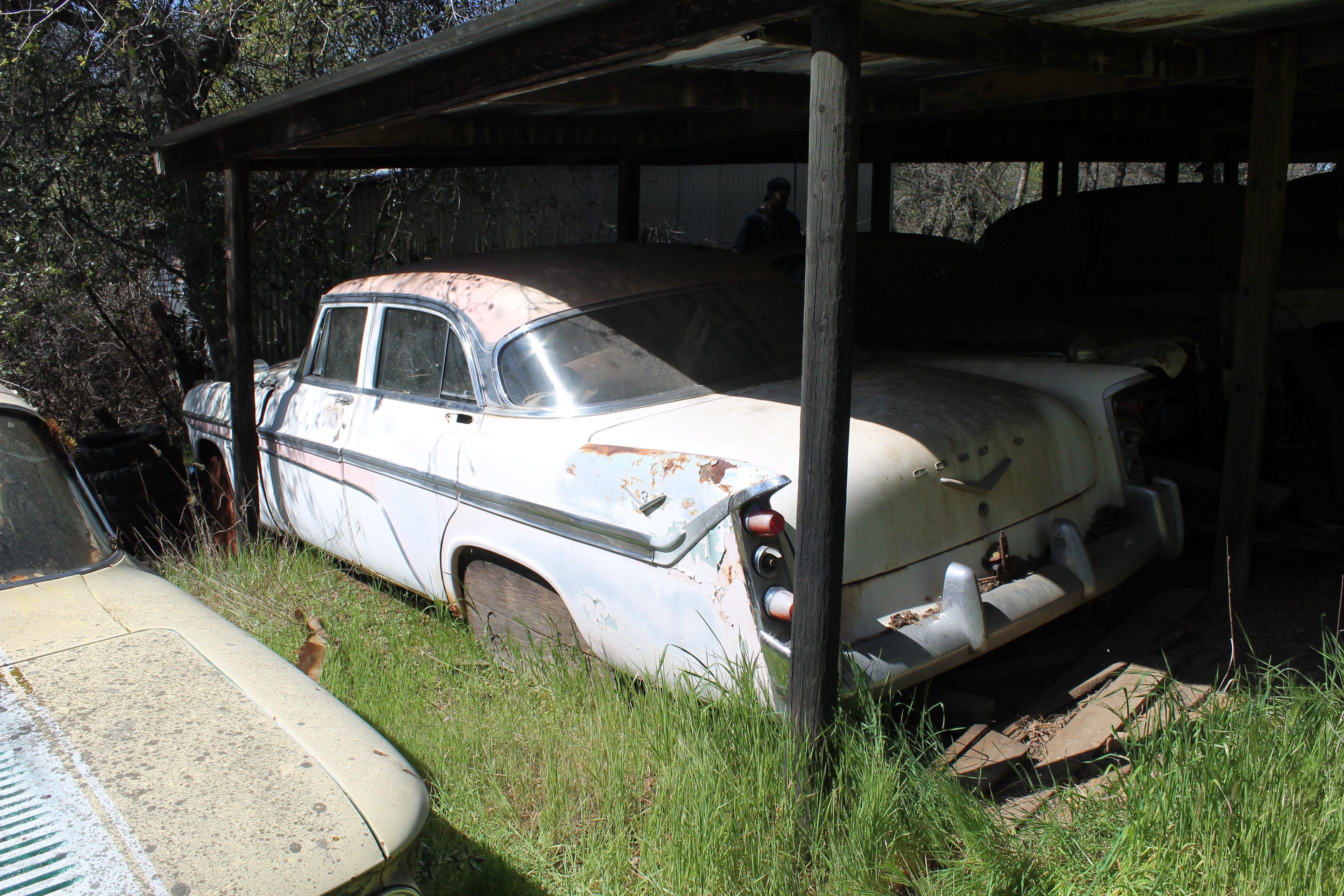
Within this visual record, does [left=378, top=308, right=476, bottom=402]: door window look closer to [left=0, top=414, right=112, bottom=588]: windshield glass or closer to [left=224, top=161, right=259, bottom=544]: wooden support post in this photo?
[left=224, top=161, right=259, bottom=544]: wooden support post

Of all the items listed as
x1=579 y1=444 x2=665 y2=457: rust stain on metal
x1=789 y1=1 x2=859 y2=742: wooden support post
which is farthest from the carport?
x1=579 y1=444 x2=665 y2=457: rust stain on metal

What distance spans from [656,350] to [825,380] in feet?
4.81

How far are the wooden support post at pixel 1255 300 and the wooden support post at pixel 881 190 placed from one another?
4738mm

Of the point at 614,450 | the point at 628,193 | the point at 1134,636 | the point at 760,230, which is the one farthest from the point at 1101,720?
the point at 760,230

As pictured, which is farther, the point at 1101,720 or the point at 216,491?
the point at 216,491

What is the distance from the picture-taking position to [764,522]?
2.81 m

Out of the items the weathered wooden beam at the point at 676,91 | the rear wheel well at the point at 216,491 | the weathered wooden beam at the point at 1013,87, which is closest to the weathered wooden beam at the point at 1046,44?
the weathered wooden beam at the point at 1013,87

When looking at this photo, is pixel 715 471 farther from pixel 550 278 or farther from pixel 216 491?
pixel 216 491

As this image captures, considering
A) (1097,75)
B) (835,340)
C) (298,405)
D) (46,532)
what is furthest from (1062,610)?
(298,405)

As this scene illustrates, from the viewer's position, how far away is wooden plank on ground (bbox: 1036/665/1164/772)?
3.16 metres

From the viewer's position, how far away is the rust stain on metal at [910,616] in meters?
3.07

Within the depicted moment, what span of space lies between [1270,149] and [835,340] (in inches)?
120

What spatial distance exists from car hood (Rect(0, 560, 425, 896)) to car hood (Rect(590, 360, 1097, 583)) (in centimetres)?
145

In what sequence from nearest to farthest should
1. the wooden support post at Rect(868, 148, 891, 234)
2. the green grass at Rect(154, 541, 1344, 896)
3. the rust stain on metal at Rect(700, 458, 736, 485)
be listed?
1. the green grass at Rect(154, 541, 1344, 896)
2. the rust stain on metal at Rect(700, 458, 736, 485)
3. the wooden support post at Rect(868, 148, 891, 234)
